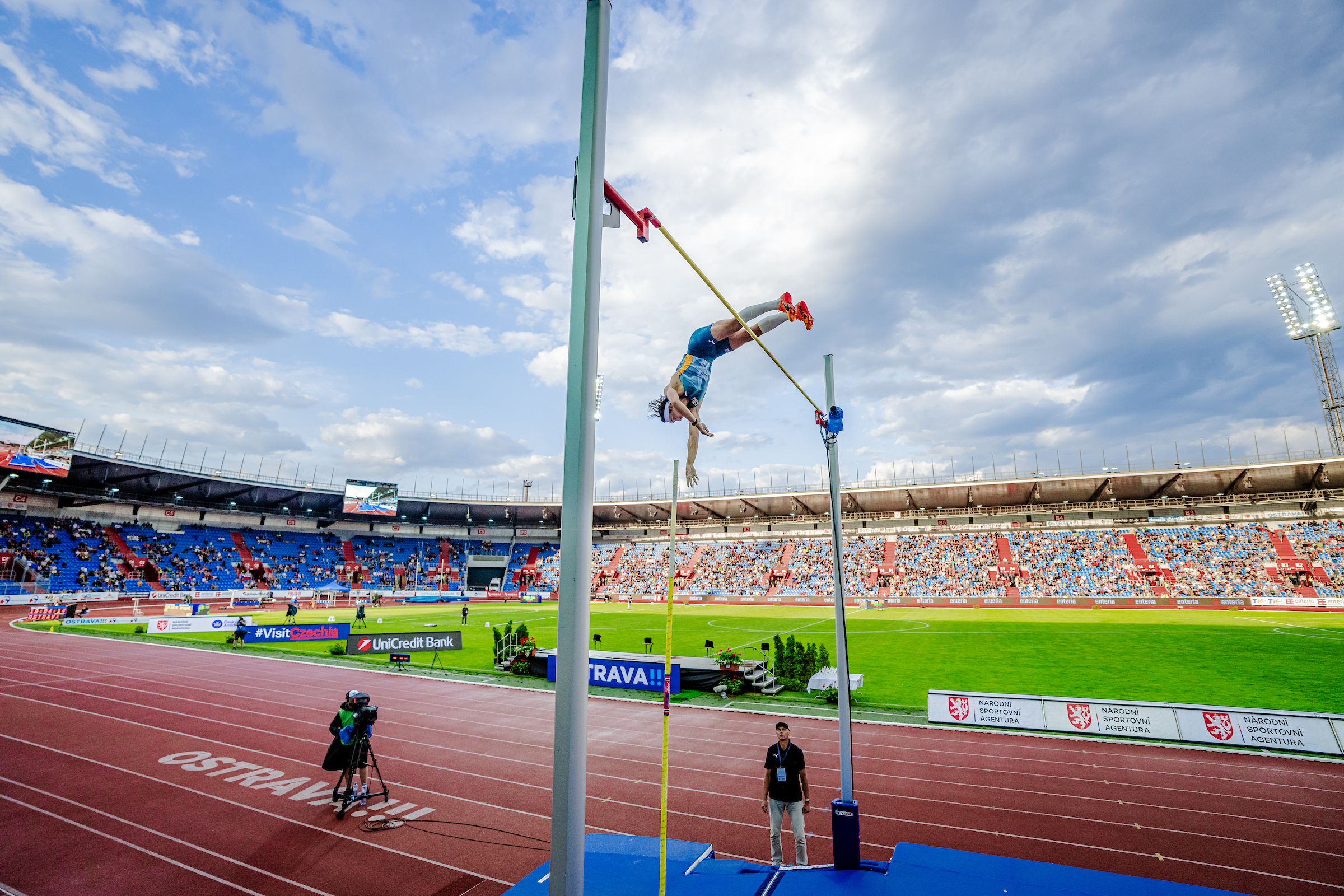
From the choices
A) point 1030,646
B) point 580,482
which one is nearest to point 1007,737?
point 1030,646

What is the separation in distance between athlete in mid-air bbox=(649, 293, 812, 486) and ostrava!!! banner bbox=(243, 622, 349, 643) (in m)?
31.4

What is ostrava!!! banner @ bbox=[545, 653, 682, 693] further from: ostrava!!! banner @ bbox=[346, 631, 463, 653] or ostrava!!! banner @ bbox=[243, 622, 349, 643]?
ostrava!!! banner @ bbox=[243, 622, 349, 643]

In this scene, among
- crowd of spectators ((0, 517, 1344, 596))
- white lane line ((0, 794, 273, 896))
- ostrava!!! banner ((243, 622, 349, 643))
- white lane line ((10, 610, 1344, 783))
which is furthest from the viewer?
crowd of spectators ((0, 517, 1344, 596))

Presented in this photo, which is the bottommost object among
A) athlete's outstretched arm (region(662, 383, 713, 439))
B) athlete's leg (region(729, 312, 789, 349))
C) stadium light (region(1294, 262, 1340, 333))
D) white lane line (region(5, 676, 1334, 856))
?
white lane line (region(5, 676, 1334, 856))

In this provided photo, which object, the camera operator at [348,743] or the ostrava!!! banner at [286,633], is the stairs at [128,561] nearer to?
the ostrava!!! banner at [286,633]

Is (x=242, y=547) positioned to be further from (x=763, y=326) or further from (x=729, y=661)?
(x=763, y=326)

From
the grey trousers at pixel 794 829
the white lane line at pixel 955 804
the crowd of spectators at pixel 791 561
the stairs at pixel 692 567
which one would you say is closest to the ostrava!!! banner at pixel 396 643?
the white lane line at pixel 955 804

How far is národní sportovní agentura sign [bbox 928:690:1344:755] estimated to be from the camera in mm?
12664

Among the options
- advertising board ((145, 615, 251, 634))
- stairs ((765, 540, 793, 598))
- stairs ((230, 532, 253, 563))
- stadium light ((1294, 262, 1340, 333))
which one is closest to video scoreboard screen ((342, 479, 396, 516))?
stairs ((230, 532, 253, 563))

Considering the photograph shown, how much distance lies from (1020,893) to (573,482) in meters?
6.73

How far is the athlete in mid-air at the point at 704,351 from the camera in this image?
701cm

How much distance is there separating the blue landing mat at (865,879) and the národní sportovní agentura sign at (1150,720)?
28.7ft

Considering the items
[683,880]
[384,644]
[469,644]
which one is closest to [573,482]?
[683,880]

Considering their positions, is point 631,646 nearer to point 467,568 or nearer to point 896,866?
point 896,866
